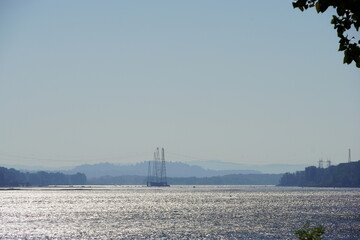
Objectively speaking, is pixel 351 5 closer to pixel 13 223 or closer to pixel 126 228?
pixel 126 228

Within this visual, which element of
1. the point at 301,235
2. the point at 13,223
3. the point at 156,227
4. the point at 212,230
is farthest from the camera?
the point at 13,223

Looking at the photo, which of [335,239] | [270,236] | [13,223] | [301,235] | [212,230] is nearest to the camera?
[301,235]

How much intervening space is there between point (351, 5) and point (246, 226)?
97.4 meters

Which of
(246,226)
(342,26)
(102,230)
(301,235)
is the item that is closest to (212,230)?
(246,226)

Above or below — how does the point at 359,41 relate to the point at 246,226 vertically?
above

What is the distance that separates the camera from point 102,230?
106 m

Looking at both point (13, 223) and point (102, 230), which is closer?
point (102, 230)

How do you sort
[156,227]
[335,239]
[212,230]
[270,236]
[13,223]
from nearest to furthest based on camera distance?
1. [335,239]
2. [270,236]
3. [212,230]
4. [156,227]
5. [13,223]

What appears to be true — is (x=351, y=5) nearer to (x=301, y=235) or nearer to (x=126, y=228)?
(x=301, y=235)

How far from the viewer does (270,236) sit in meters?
92.9

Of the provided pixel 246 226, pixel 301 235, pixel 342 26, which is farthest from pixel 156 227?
pixel 342 26

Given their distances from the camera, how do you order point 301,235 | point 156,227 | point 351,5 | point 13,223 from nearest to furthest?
point 351,5
point 301,235
point 156,227
point 13,223

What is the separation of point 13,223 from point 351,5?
11277 cm

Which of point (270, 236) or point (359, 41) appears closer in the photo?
point (359, 41)
